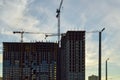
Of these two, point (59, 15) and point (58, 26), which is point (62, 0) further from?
point (58, 26)

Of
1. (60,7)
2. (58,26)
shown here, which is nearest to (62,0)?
(60,7)

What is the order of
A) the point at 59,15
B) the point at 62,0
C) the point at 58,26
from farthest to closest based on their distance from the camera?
the point at 58,26 < the point at 59,15 < the point at 62,0

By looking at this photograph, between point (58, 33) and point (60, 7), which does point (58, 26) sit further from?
point (60, 7)

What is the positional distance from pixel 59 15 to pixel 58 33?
22802 mm

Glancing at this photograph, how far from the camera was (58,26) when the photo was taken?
636 feet

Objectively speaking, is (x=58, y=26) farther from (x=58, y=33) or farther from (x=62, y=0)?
(x=62, y=0)

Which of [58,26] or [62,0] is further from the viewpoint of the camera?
[58,26]

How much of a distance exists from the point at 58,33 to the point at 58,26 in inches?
241

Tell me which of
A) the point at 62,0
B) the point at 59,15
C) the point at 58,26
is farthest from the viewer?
the point at 58,26

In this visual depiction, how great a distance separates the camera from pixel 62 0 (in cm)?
16325

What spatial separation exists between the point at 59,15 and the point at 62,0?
15.5 meters

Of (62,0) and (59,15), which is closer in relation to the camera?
(62,0)

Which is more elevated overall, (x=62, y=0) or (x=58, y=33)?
(x=62, y=0)

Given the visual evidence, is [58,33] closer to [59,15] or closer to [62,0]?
[59,15]
